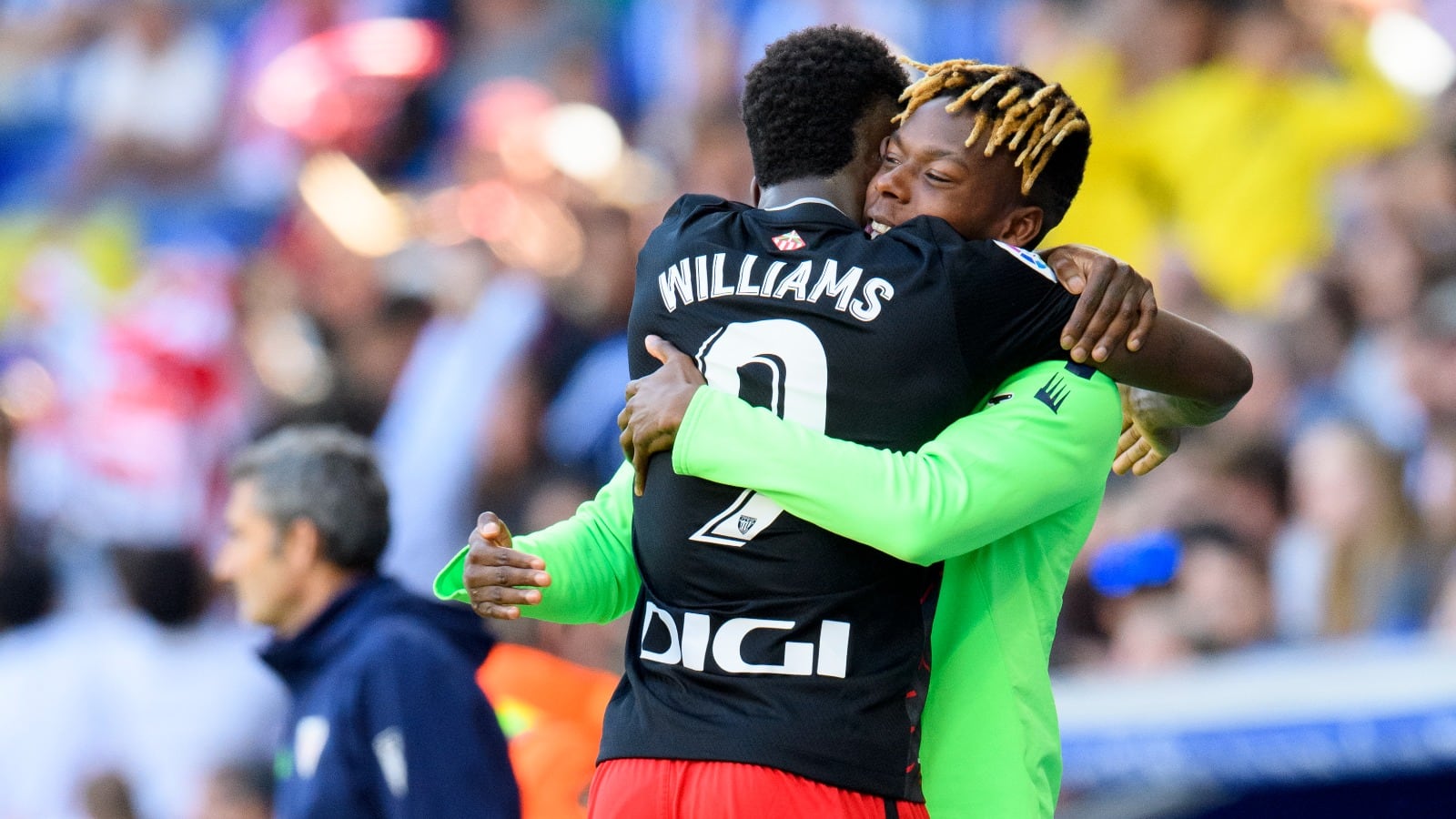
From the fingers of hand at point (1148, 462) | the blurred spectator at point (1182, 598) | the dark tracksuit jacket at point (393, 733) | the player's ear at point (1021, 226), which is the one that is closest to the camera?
the player's ear at point (1021, 226)

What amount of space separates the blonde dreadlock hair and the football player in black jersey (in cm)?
19

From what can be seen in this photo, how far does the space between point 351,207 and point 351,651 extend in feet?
20.4

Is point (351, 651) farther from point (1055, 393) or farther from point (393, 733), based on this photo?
point (1055, 393)

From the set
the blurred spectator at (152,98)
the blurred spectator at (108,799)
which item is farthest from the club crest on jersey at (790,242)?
the blurred spectator at (152,98)

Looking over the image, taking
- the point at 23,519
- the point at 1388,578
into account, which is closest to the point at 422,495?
the point at 23,519

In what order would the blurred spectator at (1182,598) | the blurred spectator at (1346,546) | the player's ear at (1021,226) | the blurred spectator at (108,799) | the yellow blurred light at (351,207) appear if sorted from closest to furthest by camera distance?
1. the player's ear at (1021,226)
2. the blurred spectator at (1346,546)
3. the blurred spectator at (1182,598)
4. the blurred spectator at (108,799)
5. the yellow blurred light at (351,207)

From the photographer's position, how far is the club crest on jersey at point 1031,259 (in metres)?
2.34

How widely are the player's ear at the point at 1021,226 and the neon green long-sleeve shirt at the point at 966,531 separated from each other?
258mm

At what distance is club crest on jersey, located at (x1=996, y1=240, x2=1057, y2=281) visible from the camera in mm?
2344

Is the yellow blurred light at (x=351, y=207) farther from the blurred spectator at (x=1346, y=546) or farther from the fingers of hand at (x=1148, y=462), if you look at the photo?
the fingers of hand at (x=1148, y=462)

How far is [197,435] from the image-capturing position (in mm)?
9383

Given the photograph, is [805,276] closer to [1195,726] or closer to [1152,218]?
[1195,726]

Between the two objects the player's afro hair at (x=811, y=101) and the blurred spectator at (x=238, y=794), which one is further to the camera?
the blurred spectator at (x=238, y=794)

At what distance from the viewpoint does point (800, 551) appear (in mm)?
2293
